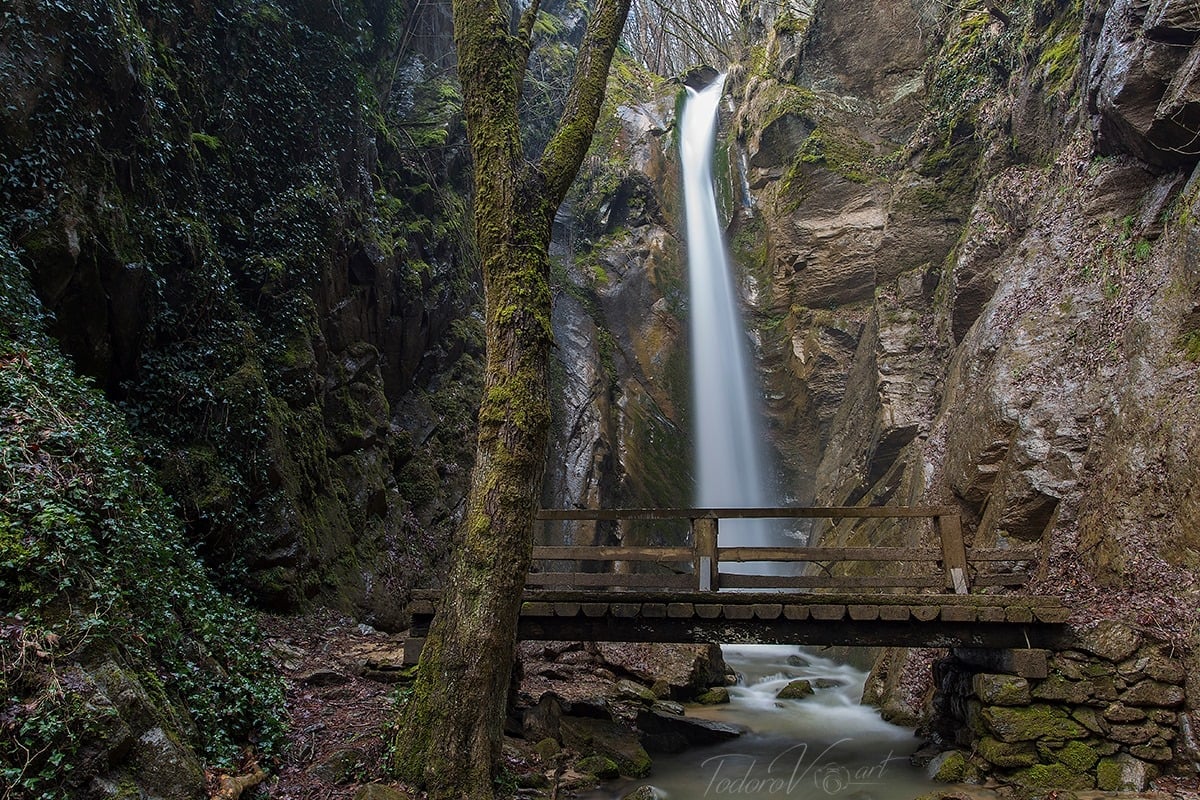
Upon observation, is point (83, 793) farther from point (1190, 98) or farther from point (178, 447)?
point (1190, 98)

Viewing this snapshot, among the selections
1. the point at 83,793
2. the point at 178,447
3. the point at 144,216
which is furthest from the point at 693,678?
the point at 144,216

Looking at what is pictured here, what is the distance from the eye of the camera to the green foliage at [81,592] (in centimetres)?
307

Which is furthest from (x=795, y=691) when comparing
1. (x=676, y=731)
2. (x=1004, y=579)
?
(x=1004, y=579)

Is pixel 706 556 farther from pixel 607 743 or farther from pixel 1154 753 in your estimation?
pixel 1154 753

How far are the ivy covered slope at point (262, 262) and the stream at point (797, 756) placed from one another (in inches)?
179

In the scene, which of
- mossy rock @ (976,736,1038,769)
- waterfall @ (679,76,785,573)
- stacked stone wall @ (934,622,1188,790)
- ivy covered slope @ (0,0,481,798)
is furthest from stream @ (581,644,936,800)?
waterfall @ (679,76,785,573)

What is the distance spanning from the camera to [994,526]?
8.88 m

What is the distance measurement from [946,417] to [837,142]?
32.5 feet

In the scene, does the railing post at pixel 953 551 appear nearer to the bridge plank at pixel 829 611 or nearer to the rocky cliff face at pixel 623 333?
the bridge plank at pixel 829 611

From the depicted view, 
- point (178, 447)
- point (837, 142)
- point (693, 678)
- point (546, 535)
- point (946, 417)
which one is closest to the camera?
point (178, 447)

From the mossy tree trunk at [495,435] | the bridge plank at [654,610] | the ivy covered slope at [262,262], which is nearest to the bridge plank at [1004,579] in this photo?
the bridge plank at [654,610]

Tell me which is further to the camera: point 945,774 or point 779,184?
point 779,184

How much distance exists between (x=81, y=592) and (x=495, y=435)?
2308 millimetres

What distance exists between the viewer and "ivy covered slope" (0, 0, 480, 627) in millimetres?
6367
